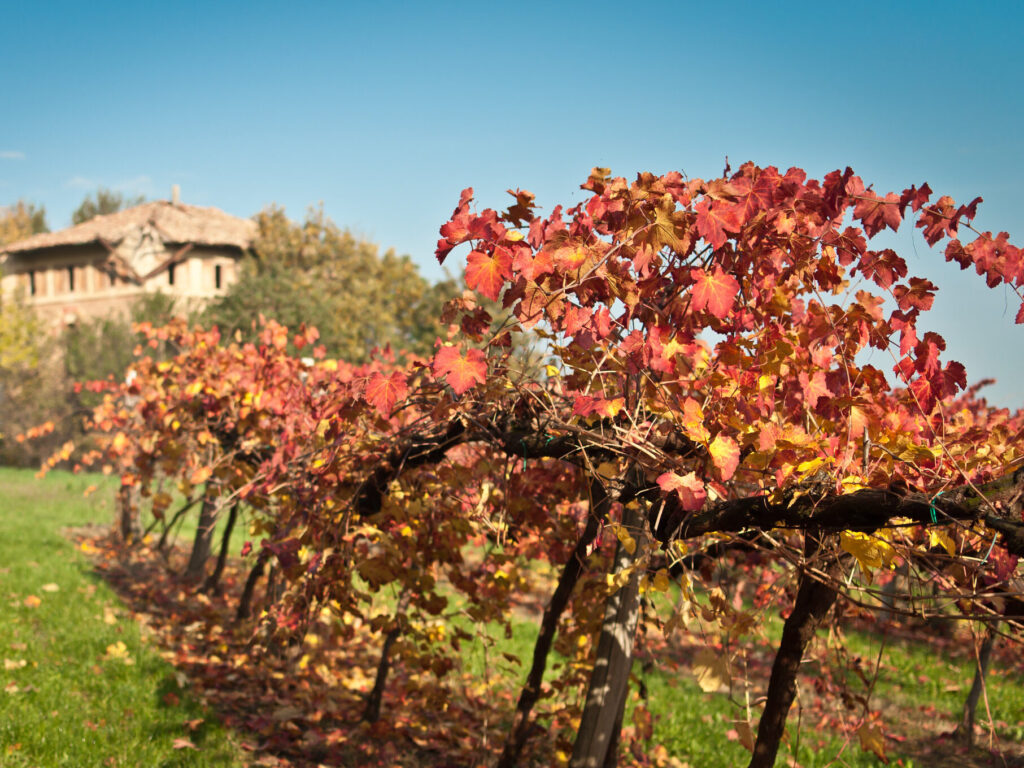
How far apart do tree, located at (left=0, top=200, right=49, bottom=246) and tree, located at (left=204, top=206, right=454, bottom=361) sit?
92.4 ft

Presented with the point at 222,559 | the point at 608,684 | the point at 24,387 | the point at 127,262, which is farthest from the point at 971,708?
the point at 127,262

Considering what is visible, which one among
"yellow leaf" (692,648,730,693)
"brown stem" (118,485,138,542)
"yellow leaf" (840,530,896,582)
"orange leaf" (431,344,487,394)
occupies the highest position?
"orange leaf" (431,344,487,394)

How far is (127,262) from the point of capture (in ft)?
107

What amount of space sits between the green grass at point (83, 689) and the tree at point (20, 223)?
168 ft

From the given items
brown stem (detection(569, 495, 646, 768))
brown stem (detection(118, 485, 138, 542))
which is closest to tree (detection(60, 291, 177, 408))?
brown stem (detection(118, 485, 138, 542))

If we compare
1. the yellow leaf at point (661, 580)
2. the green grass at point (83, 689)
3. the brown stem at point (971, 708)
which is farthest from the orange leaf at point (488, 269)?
the brown stem at point (971, 708)

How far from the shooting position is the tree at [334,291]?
2714 centimetres

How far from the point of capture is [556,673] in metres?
7.89

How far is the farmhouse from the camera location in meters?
32.6

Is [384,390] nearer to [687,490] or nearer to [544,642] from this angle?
[687,490]

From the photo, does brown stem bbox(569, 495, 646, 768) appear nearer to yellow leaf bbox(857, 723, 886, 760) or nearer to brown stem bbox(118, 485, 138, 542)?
yellow leaf bbox(857, 723, 886, 760)

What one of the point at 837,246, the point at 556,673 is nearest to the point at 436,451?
the point at 837,246

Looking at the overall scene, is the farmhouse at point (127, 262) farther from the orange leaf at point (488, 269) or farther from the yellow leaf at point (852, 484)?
the yellow leaf at point (852, 484)

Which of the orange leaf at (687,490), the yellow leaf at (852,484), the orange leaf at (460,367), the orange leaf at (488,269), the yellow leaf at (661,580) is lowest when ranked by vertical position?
the yellow leaf at (661,580)
